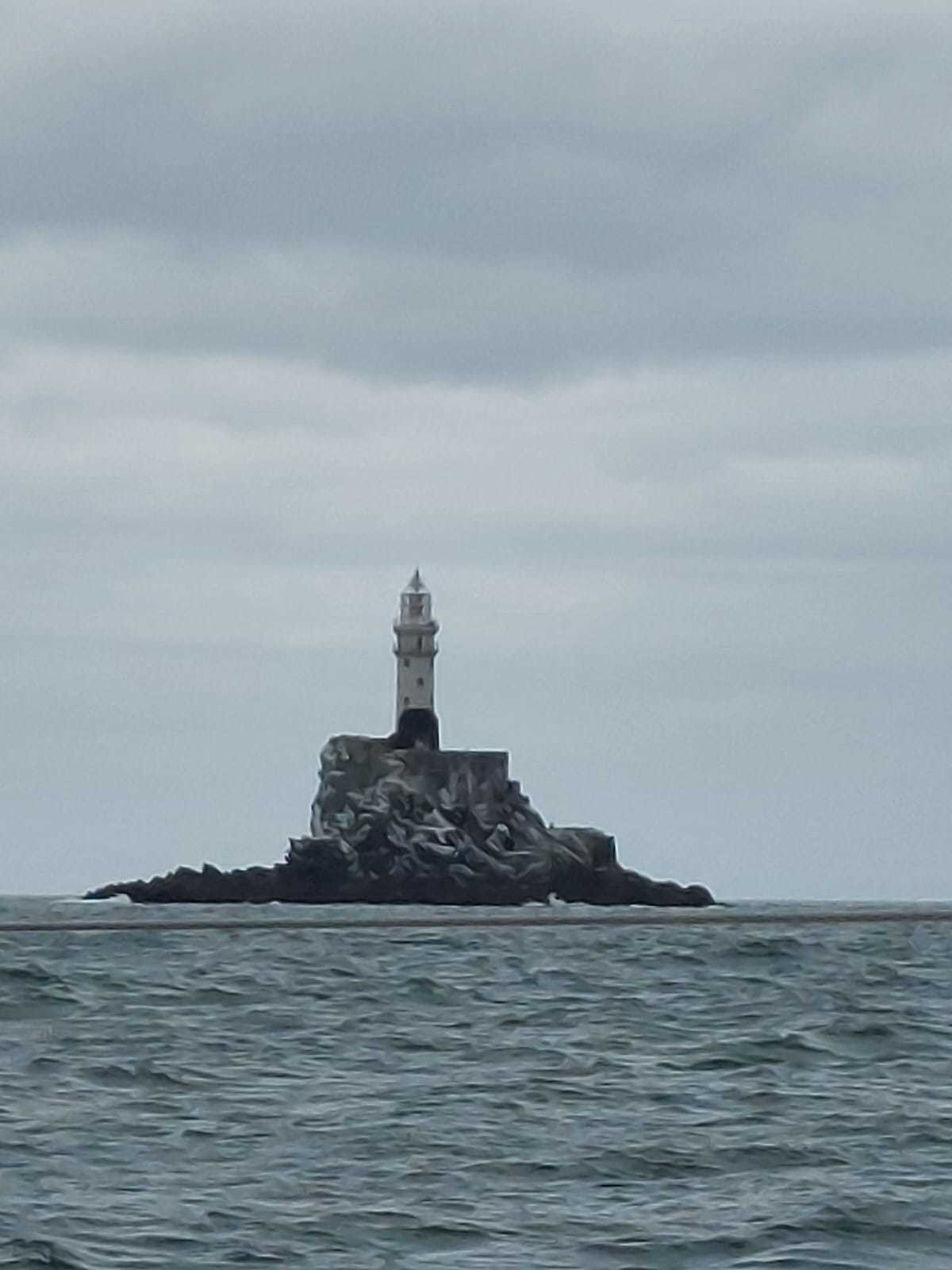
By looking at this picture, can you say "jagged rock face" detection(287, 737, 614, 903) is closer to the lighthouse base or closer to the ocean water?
the lighthouse base

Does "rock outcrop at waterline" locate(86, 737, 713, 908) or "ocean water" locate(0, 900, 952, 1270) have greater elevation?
"rock outcrop at waterline" locate(86, 737, 713, 908)

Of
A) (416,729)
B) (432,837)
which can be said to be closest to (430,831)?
(432,837)

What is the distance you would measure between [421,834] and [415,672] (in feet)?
27.6

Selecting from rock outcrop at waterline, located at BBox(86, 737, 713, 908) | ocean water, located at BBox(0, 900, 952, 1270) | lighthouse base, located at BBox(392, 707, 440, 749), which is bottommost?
ocean water, located at BBox(0, 900, 952, 1270)

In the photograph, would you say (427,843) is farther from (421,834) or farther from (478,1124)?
(478,1124)

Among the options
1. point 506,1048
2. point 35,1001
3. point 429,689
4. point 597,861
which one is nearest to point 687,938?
point 35,1001

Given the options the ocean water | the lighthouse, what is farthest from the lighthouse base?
the ocean water

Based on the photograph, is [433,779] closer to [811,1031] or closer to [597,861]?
[597,861]

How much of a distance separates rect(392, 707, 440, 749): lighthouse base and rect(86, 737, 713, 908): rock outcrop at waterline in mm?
442

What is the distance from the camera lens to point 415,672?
467 feet

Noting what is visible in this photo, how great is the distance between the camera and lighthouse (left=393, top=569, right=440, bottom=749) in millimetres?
142000

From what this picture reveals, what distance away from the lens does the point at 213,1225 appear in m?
17.1

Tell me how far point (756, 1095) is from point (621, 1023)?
8969 millimetres

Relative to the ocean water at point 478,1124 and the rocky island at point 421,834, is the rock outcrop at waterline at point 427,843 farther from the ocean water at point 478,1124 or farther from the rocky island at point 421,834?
the ocean water at point 478,1124
